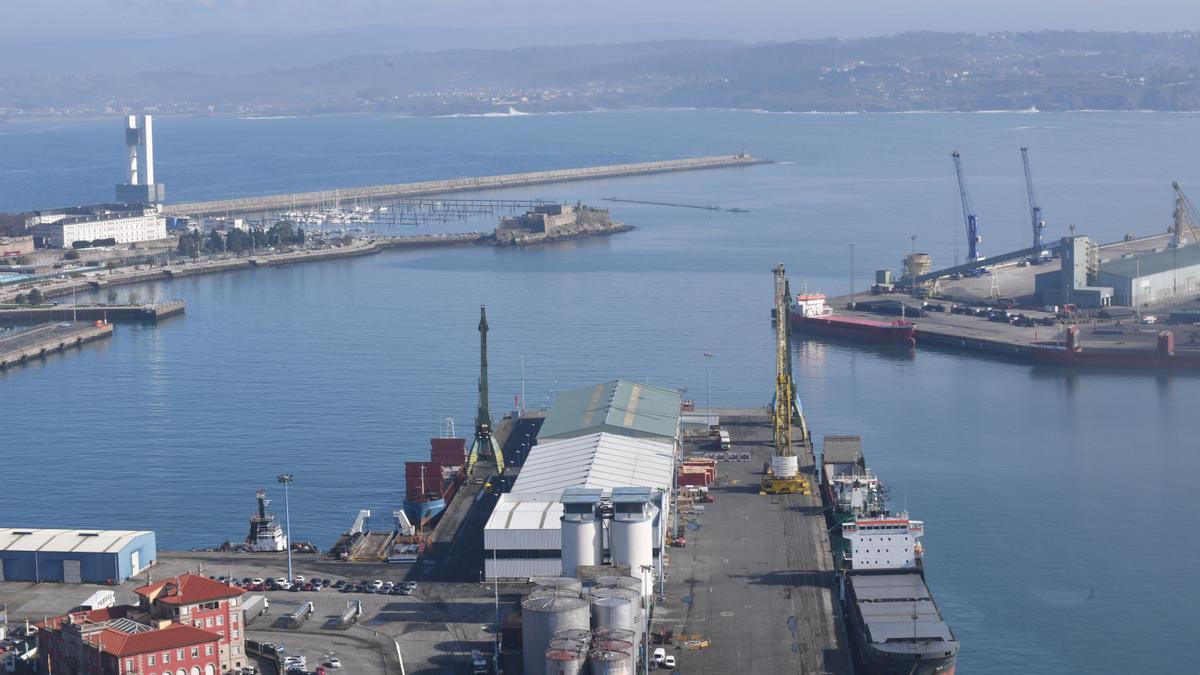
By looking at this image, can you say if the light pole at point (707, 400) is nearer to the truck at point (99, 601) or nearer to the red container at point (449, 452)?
the red container at point (449, 452)

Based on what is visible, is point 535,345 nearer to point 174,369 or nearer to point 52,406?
point 174,369

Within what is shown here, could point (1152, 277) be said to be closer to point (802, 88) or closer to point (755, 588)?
point (755, 588)

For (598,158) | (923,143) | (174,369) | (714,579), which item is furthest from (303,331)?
(923,143)

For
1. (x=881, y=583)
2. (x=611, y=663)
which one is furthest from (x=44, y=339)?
(x=611, y=663)

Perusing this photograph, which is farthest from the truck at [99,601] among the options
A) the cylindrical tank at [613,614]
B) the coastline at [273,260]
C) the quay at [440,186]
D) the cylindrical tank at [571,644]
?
the quay at [440,186]

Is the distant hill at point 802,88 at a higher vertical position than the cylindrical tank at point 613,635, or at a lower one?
higher
